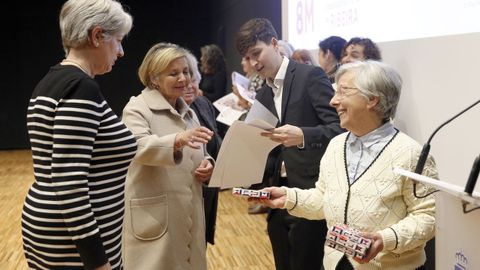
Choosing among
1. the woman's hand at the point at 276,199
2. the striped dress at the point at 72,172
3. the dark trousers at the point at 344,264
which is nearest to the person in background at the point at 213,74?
the woman's hand at the point at 276,199

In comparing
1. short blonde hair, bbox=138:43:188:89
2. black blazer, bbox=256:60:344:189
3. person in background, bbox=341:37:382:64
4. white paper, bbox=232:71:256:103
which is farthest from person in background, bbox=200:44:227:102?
short blonde hair, bbox=138:43:188:89

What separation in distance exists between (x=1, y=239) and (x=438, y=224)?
431 centimetres

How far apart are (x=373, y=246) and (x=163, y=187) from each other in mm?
1003

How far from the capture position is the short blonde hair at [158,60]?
225 cm

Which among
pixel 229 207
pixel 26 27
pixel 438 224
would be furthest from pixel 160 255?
pixel 26 27

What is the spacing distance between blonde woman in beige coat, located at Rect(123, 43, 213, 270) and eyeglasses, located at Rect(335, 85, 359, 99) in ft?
1.97

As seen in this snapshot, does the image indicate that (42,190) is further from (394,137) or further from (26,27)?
(26,27)

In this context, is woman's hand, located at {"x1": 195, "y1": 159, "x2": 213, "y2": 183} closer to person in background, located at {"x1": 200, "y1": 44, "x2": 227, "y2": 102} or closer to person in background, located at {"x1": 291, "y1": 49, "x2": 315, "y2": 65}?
person in background, located at {"x1": 291, "y1": 49, "x2": 315, "y2": 65}

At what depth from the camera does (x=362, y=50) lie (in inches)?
107

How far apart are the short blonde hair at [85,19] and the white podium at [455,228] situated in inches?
37.0

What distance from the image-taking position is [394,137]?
1.71 m

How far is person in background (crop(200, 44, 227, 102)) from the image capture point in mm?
6125

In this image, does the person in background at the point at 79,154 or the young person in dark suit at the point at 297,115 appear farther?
the young person in dark suit at the point at 297,115

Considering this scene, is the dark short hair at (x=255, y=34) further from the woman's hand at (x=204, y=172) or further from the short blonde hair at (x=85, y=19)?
the short blonde hair at (x=85, y=19)
